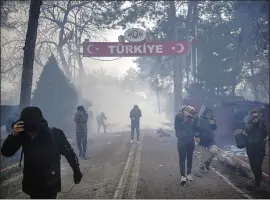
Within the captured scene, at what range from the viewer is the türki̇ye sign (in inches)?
677

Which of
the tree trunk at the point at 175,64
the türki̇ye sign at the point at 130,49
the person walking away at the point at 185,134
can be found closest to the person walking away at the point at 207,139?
the person walking away at the point at 185,134

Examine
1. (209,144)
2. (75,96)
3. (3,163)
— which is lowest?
(3,163)

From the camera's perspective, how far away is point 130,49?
17188 mm

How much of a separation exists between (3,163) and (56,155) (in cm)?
768

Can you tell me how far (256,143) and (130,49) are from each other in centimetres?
1122

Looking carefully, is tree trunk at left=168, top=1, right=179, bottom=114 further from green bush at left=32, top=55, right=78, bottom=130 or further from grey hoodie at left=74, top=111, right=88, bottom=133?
grey hoodie at left=74, top=111, right=88, bottom=133

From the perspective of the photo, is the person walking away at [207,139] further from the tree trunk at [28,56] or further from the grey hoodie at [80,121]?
the tree trunk at [28,56]

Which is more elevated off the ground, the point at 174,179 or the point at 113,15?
the point at 113,15

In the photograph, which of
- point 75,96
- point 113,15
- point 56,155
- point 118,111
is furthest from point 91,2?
point 118,111

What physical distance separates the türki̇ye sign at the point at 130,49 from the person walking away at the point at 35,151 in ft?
45.4

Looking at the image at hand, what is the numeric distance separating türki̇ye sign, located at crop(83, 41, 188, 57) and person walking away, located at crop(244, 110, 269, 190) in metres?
10.6

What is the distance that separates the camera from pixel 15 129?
355 centimetres

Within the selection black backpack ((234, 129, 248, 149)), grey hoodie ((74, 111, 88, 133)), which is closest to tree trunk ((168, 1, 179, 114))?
grey hoodie ((74, 111, 88, 133))

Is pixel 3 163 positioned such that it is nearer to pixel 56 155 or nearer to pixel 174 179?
pixel 174 179
